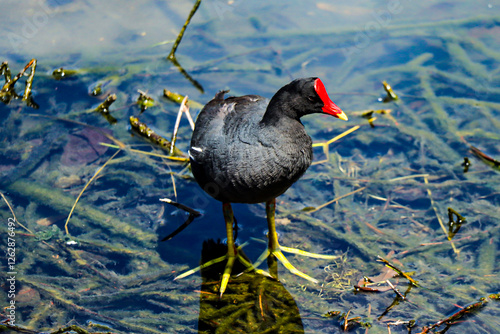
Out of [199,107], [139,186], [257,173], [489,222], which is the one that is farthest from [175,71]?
[489,222]

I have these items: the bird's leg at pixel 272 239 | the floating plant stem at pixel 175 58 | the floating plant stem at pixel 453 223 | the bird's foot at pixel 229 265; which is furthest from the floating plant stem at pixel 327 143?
the floating plant stem at pixel 175 58

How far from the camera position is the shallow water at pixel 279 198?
3.83m

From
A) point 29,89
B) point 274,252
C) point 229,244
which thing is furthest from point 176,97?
point 274,252

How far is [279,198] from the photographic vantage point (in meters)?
4.92

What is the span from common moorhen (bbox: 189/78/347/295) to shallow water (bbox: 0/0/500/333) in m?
0.99

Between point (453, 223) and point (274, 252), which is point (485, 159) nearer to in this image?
point (453, 223)

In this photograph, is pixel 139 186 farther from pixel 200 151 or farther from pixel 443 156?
pixel 443 156

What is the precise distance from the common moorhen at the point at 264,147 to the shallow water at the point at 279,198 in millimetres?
987

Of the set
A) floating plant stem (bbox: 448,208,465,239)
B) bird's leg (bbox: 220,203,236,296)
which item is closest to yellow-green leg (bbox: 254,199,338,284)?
bird's leg (bbox: 220,203,236,296)

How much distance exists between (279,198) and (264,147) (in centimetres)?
157

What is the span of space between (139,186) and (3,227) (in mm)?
1284

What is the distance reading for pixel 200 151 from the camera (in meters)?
3.75

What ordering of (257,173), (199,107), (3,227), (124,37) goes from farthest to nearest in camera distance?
(124,37) < (199,107) < (3,227) < (257,173)

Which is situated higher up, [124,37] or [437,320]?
[124,37]
